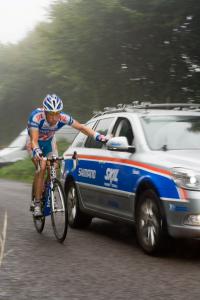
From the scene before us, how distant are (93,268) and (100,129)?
3359 mm

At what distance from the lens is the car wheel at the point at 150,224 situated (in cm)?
775

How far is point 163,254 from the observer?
7906 millimetres

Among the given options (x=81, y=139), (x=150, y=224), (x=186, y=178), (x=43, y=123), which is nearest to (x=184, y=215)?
(x=186, y=178)

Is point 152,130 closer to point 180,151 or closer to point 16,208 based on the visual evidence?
point 180,151

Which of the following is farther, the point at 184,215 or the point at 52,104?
the point at 52,104

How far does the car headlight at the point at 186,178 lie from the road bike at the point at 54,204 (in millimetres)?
1857

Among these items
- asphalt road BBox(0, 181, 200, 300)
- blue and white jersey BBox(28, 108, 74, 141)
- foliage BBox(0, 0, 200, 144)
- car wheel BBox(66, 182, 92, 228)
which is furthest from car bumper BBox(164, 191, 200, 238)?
foliage BBox(0, 0, 200, 144)

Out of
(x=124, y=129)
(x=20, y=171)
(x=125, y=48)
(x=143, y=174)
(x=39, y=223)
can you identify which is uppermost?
(x=125, y=48)

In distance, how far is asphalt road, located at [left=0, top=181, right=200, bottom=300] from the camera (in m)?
6.13

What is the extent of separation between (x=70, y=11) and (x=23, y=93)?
22.3 meters

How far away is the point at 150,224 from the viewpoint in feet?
Result: 26.1

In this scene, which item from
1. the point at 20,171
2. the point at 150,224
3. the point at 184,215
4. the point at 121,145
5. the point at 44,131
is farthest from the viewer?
the point at 20,171

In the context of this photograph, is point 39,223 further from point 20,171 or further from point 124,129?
point 20,171

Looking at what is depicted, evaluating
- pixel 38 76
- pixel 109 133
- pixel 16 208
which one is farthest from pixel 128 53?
pixel 38 76
